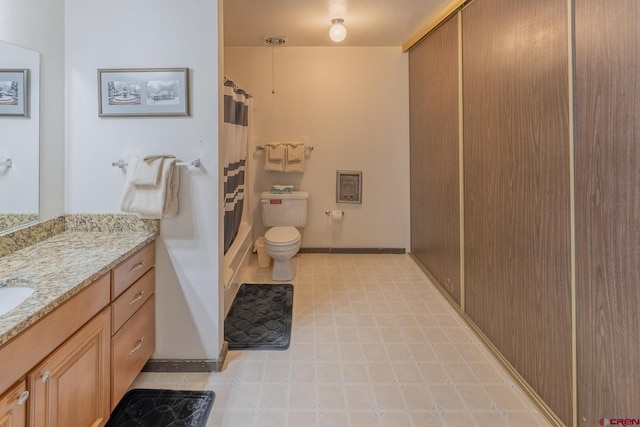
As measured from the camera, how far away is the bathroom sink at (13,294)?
45.6 inches

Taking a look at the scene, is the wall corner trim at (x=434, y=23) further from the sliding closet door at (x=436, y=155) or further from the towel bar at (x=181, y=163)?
the towel bar at (x=181, y=163)

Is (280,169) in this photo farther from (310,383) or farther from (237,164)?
(310,383)

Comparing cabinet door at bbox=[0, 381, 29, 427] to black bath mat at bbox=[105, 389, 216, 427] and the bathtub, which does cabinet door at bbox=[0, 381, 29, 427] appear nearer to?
black bath mat at bbox=[105, 389, 216, 427]

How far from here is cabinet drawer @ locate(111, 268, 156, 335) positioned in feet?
4.83

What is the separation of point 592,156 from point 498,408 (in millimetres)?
1194

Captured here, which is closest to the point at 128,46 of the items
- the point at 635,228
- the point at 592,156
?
the point at 592,156

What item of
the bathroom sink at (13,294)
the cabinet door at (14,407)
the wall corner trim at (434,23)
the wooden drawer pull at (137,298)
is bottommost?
the cabinet door at (14,407)

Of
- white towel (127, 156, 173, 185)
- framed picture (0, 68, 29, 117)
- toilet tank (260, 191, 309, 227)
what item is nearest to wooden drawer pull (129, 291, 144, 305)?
white towel (127, 156, 173, 185)

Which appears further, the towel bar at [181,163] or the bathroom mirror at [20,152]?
the towel bar at [181,163]

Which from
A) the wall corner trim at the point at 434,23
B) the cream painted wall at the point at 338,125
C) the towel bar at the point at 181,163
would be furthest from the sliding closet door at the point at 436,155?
the towel bar at the point at 181,163

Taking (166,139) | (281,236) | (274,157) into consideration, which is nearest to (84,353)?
(166,139)

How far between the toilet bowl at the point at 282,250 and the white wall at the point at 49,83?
1.64 meters

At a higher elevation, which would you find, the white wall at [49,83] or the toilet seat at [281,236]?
the white wall at [49,83]

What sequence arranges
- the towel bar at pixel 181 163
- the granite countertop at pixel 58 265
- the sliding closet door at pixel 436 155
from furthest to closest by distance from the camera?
the sliding closet door at pixel 436 155 → the towel bar at pixel 181 163 → the granite countertop at pixel 58 265
